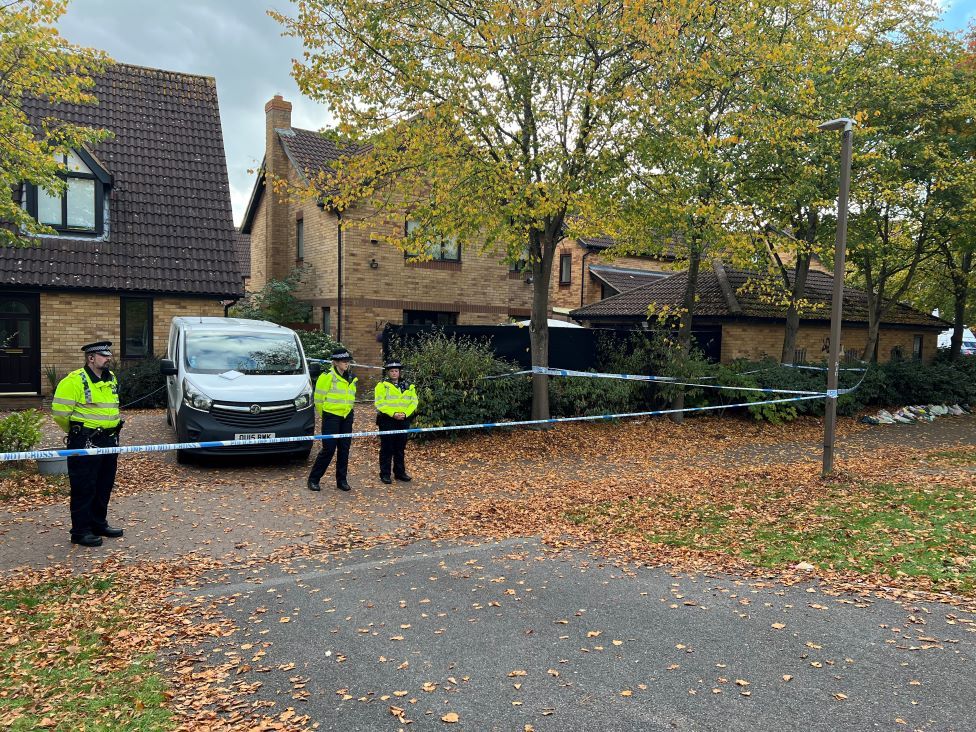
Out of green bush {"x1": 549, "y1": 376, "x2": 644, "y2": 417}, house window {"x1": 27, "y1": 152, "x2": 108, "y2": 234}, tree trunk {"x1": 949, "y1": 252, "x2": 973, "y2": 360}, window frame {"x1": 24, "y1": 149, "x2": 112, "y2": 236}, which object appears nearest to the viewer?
green bush {"x1": 549, "y1": 376, "x2": 644, "y2": 417}

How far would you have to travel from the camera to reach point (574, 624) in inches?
214

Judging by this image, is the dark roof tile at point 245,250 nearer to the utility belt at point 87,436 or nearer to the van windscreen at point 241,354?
the van windscreen at point 241,354

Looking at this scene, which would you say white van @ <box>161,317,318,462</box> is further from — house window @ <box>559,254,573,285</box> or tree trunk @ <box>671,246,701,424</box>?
house window @ <box>559,254,573,285</box>

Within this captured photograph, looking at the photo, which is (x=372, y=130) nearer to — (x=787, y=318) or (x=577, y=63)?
(x=577, y=63)

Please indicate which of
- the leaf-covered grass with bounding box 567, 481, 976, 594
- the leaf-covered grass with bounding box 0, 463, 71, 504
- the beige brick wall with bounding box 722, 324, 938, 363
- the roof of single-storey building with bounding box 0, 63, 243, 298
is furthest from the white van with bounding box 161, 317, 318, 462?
the beige brick wall with bounding box 722, 324, 938, 363

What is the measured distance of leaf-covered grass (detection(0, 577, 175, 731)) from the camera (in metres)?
4.08

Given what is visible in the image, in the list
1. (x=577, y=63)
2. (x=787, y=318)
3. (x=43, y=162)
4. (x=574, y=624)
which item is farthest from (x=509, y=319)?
(x=574, y=624)

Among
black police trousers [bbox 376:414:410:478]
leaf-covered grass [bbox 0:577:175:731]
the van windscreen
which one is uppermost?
the van windscreen

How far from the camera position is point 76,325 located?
55.6ft

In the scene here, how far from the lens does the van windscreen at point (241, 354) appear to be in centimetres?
1138

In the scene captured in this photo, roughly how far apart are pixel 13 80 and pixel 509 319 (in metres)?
14.3

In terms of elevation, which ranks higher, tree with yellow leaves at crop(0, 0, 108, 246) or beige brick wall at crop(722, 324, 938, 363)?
tree with yellow leaves at crop(0, 0, 108, 246)

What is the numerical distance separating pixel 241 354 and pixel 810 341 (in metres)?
16.5

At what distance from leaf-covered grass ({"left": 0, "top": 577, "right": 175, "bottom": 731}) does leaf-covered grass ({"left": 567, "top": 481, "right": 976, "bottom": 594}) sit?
193 inches
